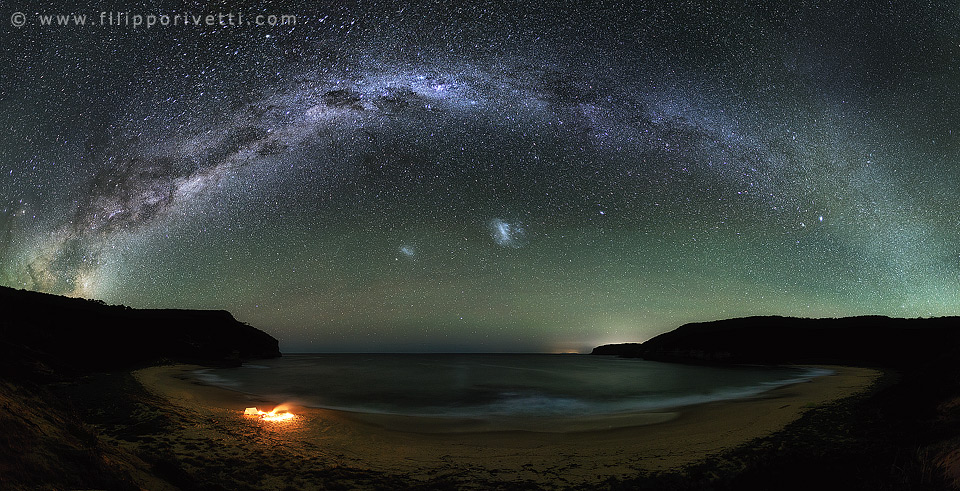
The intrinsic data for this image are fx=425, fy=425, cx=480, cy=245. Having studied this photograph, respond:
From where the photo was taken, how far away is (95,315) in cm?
3622

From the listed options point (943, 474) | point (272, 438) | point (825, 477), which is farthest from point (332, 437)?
point (943, 474)

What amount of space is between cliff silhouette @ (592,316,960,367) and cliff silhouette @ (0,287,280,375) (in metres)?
61.4

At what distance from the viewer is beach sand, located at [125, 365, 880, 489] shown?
7.77 metres

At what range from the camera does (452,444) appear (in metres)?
10.6

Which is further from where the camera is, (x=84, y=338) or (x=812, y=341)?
(x=812, y=341)

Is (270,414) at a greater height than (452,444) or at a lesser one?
lesser

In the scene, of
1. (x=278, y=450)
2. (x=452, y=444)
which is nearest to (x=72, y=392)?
(x=278, y=450)

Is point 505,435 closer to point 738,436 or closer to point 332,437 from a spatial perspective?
point 332,437

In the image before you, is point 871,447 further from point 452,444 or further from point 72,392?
point 72,392

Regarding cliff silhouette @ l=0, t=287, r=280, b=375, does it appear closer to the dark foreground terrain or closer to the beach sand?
the dark foreground terrain

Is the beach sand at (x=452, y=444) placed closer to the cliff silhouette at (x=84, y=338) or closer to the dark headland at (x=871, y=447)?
the dark headland at (x=871, y=447)

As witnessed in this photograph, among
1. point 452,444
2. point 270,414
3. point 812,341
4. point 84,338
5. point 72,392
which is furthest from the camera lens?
point 812,341

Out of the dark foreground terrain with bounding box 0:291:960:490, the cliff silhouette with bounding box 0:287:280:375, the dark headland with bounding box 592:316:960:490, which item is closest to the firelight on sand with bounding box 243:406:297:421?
the dark foreground terrain with bounding box 0:291:960:490

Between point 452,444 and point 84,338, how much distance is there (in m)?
32.8
